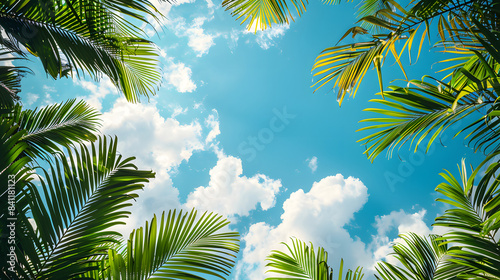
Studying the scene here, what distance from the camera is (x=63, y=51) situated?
1767 millimetres

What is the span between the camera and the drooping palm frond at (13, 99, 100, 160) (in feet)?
7.34

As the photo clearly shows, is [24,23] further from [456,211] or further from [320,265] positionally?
[456,211]

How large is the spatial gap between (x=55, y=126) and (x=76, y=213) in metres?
1.49

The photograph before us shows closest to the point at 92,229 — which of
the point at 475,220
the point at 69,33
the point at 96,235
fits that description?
the point at 96,235

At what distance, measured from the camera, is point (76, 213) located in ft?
4.51

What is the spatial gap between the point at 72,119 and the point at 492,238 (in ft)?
10.7

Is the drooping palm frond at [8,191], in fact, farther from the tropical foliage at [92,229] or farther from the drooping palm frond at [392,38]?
the drooping palm frond at [392,38]

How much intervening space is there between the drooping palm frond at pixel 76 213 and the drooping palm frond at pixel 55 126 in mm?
877

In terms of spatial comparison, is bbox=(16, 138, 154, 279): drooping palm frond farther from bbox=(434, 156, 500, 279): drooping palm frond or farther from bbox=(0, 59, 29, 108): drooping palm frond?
bbox=(434, 156, 500, 279): drooping palm frond

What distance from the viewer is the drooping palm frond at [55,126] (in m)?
2.24

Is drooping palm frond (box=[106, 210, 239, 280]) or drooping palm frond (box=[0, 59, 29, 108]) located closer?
drooping palm frond (box=[106, 210, 239, 280])

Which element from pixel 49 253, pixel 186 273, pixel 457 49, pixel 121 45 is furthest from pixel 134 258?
pixel 457 49

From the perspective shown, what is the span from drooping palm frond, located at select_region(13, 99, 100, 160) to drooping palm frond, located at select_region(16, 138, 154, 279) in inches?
34.5

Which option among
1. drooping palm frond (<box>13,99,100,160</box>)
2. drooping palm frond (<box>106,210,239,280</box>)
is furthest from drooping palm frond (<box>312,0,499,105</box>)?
drooping palm frond (<box>13,99,100,160</box>)
